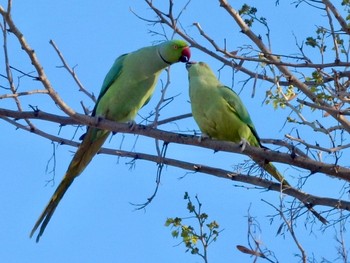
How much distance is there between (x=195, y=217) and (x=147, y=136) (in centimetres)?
67

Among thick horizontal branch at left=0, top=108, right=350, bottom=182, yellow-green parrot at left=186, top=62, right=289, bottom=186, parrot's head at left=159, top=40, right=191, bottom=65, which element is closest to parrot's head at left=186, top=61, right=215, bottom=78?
yellow-green parrot at left=186, top=62, right=289, bottom=186

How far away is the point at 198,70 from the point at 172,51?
362 millimetres

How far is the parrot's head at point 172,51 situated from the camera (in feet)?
17.9

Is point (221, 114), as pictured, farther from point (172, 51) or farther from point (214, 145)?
point (172, 51)

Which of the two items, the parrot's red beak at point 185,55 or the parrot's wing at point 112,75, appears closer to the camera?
the parrot's red beak at point 185,55

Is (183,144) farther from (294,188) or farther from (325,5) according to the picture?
(325,5)

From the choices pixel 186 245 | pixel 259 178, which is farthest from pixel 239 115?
pixel 186 245

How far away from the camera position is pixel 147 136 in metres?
4.48

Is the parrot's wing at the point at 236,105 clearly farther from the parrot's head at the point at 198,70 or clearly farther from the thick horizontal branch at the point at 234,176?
the thick horizontal branch at the point at 234,176

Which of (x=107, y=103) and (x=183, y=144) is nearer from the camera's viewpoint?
(x=183, y=144)

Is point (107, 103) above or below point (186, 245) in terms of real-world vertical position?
above

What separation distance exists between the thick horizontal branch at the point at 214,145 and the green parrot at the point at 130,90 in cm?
92

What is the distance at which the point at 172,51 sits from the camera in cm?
546

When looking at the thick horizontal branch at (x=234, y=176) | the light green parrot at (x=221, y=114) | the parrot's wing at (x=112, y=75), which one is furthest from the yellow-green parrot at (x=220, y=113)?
the parrot's wing at (x=112, y=75)
